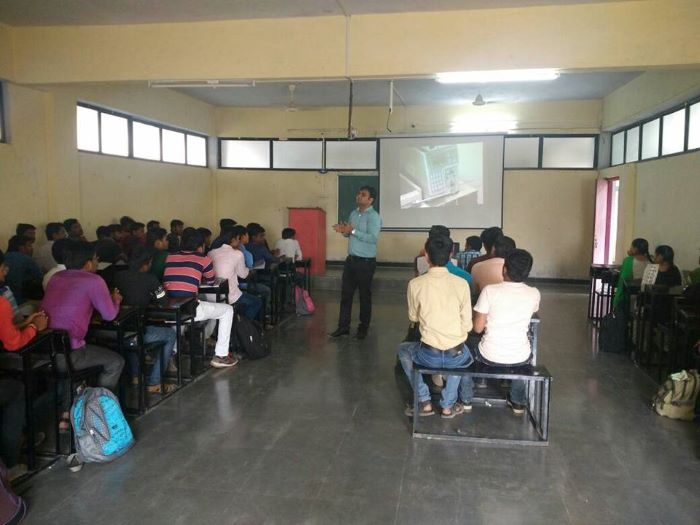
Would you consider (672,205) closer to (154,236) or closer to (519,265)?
(519,265)

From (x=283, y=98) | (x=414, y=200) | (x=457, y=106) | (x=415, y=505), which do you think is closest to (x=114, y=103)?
(x=283, y=98)

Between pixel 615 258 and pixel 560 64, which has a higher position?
pixel 560 64

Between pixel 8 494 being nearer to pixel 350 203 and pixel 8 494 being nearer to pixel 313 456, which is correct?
pixel 313 456

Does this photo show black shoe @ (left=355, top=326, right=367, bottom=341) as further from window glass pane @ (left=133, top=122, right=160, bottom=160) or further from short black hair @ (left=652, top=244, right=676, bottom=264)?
window glass pane @ (left=133, top=122, right=160, bottom=160)

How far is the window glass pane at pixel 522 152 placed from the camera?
9586 millimetres

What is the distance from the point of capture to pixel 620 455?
10.1 ft

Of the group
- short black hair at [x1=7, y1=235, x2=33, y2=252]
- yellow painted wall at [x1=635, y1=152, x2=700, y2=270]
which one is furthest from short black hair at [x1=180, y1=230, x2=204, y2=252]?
yellow painted wall at [x1=635, y1=152, x2=700, y2=270]

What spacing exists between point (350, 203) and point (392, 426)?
694cm

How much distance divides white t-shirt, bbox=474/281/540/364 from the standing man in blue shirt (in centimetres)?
231

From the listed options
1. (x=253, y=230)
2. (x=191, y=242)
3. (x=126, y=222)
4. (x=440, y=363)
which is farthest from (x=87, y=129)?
(x=440, y=363)

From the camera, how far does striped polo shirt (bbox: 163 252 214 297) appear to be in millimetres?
4258

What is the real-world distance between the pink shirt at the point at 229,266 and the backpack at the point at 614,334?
3483mm

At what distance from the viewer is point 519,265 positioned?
3.17 meters

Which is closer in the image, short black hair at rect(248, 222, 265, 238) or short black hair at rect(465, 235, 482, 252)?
short black hair at rect(465, 235, 482, 252)
